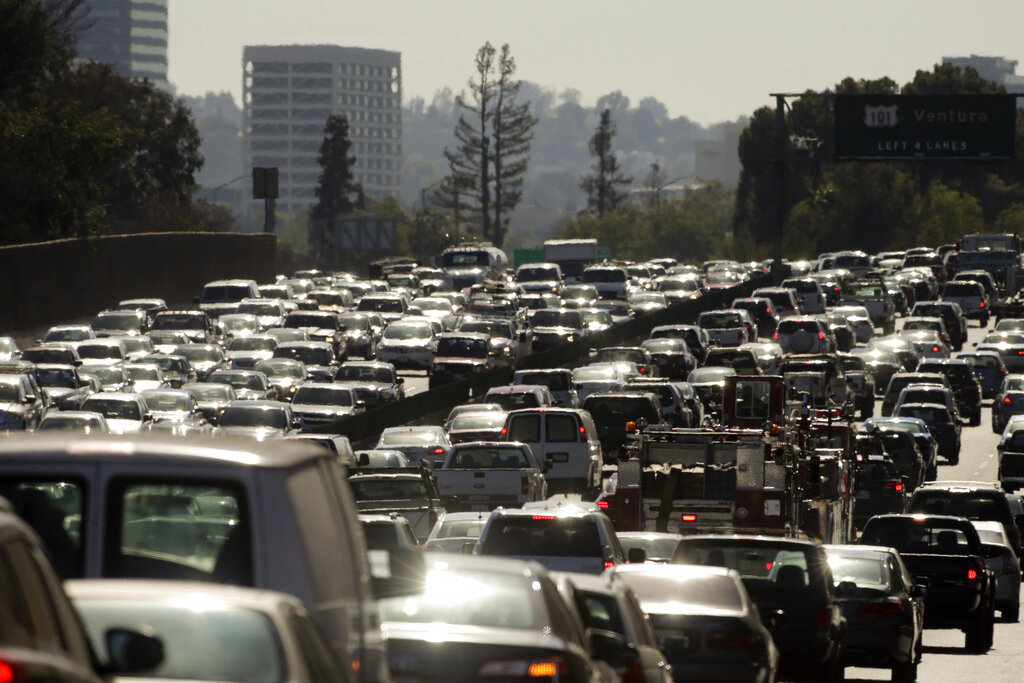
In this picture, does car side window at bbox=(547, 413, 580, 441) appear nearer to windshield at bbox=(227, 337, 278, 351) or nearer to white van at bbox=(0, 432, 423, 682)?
windshield at bbox=(227, 337, 278, 351)

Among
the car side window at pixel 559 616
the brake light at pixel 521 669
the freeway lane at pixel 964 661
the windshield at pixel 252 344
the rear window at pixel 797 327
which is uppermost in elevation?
the car side window at pixel 559 616

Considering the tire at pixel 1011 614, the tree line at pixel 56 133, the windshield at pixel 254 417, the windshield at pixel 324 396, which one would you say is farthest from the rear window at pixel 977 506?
the tree line at pixel 56 133

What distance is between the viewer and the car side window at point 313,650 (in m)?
6.87

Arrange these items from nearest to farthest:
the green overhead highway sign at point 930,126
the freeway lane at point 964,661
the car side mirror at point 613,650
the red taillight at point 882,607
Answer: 1. the car side mirror at point 613,650
2. the red taillight at point 882,607
3. the freeway lane at point 964,661
4. the green overhead highway sign at point 930,126

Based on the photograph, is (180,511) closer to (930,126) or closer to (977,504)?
(977,504)

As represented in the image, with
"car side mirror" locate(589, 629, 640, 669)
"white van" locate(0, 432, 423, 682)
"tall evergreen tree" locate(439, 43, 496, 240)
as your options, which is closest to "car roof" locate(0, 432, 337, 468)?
"white van" locate(0, 432, 423, 682)

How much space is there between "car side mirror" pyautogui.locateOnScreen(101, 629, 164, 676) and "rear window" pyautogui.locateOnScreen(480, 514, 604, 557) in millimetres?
11936

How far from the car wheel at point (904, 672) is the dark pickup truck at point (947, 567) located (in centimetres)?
223

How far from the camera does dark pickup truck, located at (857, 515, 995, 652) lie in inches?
853

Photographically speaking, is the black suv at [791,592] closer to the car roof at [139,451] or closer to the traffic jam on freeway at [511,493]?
the traffic jam on freeway at [511,493]

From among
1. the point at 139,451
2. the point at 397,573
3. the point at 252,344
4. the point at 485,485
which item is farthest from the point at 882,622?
the point at 252,344

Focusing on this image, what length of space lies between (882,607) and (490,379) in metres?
31.5

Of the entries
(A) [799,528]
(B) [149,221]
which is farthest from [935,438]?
(B) [149,221]

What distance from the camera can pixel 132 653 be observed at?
6098 mm
